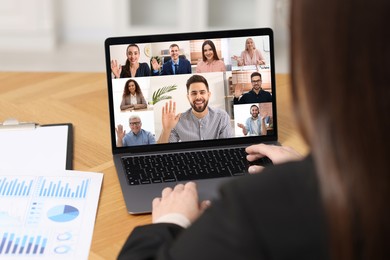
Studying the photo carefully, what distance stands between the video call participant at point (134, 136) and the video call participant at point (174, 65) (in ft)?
0.34

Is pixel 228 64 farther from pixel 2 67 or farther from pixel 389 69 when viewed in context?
pixel 2 67

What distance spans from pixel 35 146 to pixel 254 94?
Answer: 446 mm

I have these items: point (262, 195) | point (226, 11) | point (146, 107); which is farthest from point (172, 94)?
point (226, 11)

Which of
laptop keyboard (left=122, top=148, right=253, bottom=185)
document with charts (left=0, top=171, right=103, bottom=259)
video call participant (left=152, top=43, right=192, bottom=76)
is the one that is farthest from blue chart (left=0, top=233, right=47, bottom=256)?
video call participant (left=152, top=43, right=192, bottom=76)

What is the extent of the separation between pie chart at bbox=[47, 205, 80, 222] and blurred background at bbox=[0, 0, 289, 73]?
2311 mm

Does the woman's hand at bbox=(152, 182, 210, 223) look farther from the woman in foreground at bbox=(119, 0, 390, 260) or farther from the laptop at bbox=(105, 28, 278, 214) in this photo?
the woman in foreground at bbox=(119, 0, 390, 260)

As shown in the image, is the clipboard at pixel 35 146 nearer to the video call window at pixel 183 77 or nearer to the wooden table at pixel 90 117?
the wooden table at pixel 90 117

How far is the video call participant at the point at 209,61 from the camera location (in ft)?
4.57

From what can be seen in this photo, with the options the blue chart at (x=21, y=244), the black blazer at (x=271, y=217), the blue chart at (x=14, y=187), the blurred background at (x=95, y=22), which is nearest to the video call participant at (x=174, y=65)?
the blue chart at (x=14, y=187)

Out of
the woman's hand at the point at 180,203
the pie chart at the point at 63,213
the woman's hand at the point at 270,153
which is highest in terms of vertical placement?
the woman's hand at the point at 270,153

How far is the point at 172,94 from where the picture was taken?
138 cm

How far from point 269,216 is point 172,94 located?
0.72 m

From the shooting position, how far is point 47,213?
3.72ft

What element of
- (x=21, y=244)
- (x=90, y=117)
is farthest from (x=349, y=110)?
(x=90, y=117)
